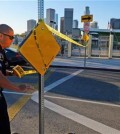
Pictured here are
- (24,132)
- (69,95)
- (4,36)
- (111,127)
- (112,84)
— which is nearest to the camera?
(4,36)

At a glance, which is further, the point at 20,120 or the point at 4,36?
the point at 20,120

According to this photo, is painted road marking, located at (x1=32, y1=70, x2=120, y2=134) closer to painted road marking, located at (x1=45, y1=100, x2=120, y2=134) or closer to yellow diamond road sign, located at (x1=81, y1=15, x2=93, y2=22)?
painted road marking, located at (x1=45, y1=100, x2=120, y2=134)

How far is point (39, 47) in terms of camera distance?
3.74 m

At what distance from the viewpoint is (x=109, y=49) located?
28203 millimetres

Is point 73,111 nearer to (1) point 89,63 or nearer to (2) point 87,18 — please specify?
(2) point 87,18

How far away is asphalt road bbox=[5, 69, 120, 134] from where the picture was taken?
6.08 metres

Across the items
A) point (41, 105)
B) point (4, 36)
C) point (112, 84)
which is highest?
point (4, 36)

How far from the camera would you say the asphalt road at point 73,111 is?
6082 mm

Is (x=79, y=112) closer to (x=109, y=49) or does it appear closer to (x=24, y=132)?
(x=24, y=132)

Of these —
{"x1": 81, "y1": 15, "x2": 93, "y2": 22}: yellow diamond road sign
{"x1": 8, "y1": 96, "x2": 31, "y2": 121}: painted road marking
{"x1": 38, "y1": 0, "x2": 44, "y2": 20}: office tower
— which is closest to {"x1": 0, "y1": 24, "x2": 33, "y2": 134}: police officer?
{"x1": 38, "y1": 0, "x2": 44, "y2": 20}: office tower

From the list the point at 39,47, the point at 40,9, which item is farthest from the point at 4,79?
the point at 40,9

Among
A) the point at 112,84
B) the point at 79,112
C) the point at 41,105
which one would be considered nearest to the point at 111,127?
the point at 79,112

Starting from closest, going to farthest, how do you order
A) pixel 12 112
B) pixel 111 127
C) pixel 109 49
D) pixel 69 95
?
pixel 111 127, pixel 12 112, pixel 69 95, pixel 109 49

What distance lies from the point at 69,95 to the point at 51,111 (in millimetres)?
2343
